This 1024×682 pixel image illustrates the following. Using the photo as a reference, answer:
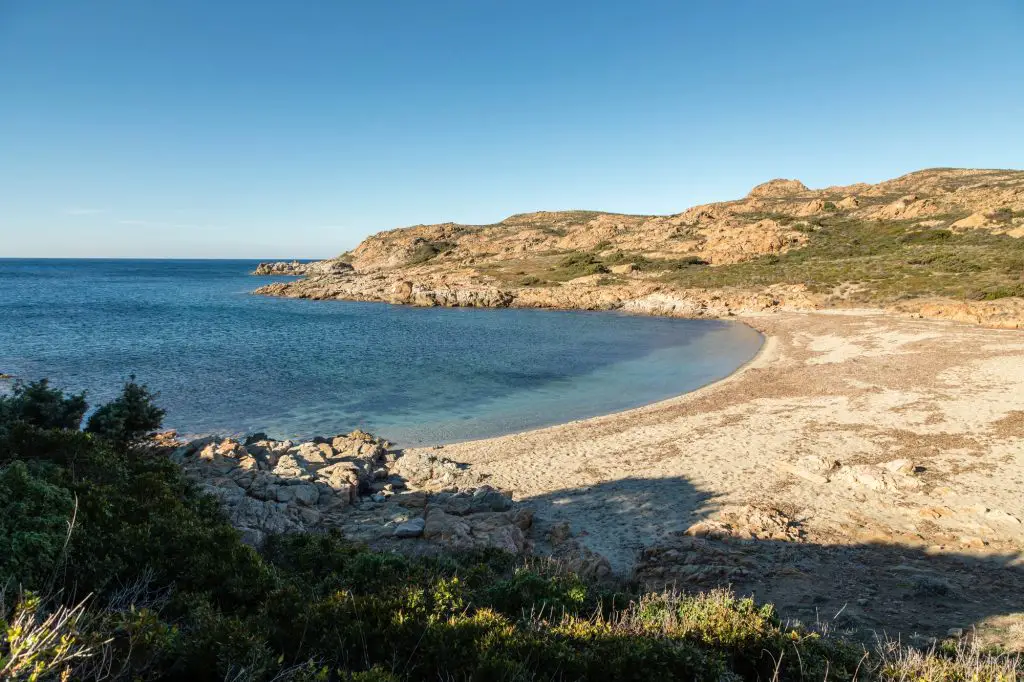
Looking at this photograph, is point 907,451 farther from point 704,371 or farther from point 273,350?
point 273,350

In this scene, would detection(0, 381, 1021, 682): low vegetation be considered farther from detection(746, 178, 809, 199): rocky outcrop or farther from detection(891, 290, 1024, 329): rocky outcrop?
detection(746, 178, 809, 199): rocky outcrop

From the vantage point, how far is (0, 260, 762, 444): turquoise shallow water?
2169cm

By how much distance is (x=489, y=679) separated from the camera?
4.38 m

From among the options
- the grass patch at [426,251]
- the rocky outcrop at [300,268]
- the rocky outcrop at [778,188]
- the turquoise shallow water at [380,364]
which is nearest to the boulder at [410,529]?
the turquoise shallow water at [380,364]

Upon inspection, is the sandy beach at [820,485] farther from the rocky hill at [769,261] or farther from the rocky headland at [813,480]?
the rocky hill at [769,261]

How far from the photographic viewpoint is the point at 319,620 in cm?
509

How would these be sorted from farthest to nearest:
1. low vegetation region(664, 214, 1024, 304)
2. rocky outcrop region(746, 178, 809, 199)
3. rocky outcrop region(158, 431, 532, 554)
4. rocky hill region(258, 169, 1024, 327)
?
rocky outcrop region(746, 178, 809, 199) → rocky hill region(258, 169, 1024, 327) → low vegetation region(664, 214, 1024, 304) → rocky outcrop region(158, 431, 532, 554)

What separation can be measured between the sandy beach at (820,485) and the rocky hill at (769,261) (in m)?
21.2

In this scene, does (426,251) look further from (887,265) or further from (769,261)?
(887,265)

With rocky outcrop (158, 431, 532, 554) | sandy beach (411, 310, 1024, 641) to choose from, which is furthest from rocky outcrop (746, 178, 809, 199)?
rocky outcrop (158, 431, 532, 554)

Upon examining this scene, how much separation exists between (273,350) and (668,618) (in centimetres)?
3572

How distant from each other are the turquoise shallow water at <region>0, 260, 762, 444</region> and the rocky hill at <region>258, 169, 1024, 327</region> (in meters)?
10.2

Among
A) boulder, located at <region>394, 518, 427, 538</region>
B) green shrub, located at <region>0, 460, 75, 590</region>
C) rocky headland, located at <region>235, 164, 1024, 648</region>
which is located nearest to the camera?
green shrub, located at <region>0, 460, 75, 590</region>

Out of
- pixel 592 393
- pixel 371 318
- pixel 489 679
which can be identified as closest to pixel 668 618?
pixel 489 679
